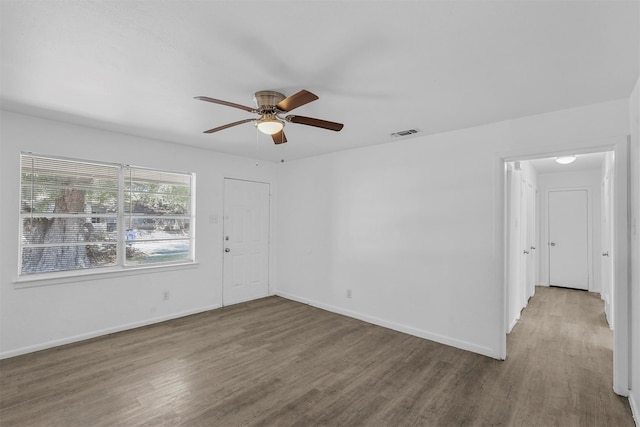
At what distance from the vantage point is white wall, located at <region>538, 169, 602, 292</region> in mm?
6086

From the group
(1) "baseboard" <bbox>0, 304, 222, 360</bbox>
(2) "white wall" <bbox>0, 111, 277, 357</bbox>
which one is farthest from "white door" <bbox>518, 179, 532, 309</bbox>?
(1) "baseboard" <bbox>0, 304, 222, 360</bbox>

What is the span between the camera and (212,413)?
2.28 metres

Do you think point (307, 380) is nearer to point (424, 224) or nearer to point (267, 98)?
point (424, 224)

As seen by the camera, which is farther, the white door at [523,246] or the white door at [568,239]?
the white door at [568,239]

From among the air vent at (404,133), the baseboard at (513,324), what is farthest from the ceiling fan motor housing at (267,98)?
the baseboard at (513,324)

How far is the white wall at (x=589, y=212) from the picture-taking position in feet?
20.0

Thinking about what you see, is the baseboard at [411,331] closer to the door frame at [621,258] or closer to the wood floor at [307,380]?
the wood floor at [307,380]

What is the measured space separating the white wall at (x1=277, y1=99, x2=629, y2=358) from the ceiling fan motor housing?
6.96ft

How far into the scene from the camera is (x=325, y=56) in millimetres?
1949

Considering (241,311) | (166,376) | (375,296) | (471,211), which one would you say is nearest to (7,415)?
(166,376)

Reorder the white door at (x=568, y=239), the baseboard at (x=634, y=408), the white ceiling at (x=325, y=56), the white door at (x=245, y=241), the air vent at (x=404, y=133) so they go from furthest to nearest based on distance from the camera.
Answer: the white door at (x=568, y=239) → the white door at (x=245, y=241) → the air vent at (x=404, y=133) → the baseboard at (x=634, y=408) → the white ceiling at (x=325, y=56)

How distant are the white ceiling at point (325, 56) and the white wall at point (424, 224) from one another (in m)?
0.33

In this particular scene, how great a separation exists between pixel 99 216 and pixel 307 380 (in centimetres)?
319

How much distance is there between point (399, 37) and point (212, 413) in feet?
9.52
